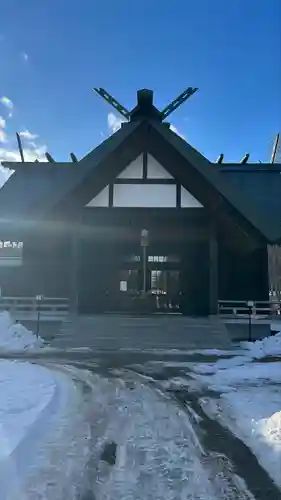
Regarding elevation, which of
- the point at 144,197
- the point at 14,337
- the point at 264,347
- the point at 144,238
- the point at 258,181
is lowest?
the point at 264,347

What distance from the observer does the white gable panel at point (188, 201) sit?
607 inches

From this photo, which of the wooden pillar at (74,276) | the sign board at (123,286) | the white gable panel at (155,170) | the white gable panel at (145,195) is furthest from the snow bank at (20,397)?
the white gable panel at (155,170)

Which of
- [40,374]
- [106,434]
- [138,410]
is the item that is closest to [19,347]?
[40,374]

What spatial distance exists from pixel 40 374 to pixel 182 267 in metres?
10.3

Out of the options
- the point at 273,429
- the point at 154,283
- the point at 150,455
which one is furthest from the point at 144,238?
the point at 150,455

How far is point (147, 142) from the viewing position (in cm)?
1568

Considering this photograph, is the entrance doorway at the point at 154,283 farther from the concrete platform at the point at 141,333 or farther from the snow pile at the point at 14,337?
the snow pile at the point at 14,337

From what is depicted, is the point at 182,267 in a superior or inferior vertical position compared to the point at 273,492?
superior

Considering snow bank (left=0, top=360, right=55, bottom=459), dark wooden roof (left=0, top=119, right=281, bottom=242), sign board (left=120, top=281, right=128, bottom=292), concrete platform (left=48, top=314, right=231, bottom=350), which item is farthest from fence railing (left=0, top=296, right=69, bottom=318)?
snow bank (left=0, top=360, right=55, bottom=459)

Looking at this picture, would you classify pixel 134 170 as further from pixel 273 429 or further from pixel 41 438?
pixel 41 438

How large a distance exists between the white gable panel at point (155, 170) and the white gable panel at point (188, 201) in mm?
807

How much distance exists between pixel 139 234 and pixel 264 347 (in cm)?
670

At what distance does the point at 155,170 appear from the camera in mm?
15828

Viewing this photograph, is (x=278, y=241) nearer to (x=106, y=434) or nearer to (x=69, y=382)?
(x=69, y=382)
